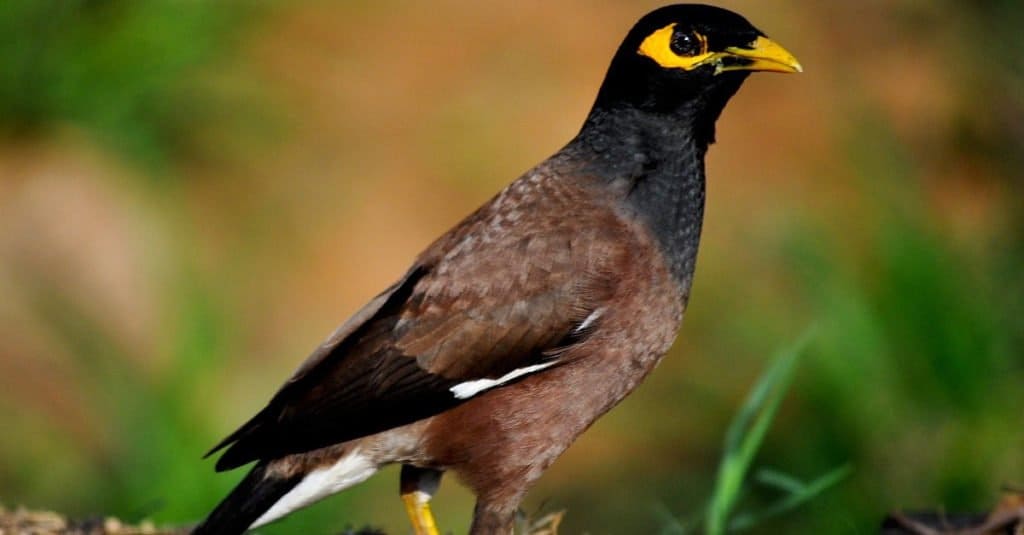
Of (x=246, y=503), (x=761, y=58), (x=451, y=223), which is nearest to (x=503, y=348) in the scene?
(x=246, y=503)

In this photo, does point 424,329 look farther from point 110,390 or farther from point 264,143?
point 264,143

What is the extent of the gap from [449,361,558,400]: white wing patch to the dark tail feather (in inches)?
20.6

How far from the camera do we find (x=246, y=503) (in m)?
4.82

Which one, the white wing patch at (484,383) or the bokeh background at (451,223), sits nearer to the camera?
the white wing patch at (484,383)

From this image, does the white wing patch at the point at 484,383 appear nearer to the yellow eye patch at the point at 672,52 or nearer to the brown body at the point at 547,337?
the brown body at the point at 547,337

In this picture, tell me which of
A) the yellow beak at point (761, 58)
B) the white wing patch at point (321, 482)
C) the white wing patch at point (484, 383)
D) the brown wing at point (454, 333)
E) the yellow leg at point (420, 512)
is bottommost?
the yellow leg at point (420, 512)

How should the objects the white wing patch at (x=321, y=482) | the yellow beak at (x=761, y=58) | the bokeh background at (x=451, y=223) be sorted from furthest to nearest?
1. the bokeh background at (x=451, y=223)
2. the yellow beak at (x=761, y=58)
3. the white wing patch at (x=321, y=482)

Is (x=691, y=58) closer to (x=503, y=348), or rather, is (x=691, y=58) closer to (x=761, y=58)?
(x=761, y=58)

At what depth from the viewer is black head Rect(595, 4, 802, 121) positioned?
4992 millimetres

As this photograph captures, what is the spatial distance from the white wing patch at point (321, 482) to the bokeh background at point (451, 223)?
1.60 metres

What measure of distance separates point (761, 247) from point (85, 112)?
12.4 ft

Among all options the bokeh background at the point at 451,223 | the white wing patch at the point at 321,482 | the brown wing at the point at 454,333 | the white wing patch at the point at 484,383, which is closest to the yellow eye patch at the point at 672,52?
the brown wing at the point at 454,333

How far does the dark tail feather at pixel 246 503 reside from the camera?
4734mm

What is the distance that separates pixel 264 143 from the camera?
9633mm
